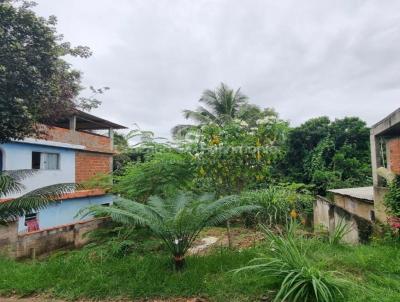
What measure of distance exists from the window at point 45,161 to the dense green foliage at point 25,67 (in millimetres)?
5661

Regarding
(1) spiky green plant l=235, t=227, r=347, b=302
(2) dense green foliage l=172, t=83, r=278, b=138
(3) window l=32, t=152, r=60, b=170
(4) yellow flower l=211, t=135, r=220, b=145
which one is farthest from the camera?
(2) dense green foliage l=172, t=83, r=278, b=138

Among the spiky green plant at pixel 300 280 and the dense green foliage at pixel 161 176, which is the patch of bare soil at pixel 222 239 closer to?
the dense green foliage at pixel 161 176

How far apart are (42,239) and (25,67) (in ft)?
14.6

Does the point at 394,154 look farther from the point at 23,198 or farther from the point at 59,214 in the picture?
the point at 59,214

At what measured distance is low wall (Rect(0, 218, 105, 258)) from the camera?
25.0ft

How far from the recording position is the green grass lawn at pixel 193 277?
3.81m

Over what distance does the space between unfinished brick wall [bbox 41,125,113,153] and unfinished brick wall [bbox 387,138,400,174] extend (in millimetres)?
11335

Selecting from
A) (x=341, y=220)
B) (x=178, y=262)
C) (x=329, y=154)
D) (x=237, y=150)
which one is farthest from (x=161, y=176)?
(x=329, y=154)

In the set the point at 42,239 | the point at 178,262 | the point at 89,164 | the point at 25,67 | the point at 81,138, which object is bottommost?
the point at 42,239

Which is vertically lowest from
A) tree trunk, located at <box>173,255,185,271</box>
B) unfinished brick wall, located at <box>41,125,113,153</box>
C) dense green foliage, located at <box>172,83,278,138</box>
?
tree trunk, located at <box>173,255,185,271</box>

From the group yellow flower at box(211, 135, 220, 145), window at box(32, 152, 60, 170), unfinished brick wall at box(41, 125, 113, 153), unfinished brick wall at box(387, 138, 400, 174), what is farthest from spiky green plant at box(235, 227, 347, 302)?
window at box(32, 152, 60, 170)

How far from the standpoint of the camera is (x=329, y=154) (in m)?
17.4

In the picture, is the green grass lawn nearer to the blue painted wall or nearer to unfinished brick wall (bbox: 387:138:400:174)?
unfinished brick wall (bbox: 387:138:400:174)

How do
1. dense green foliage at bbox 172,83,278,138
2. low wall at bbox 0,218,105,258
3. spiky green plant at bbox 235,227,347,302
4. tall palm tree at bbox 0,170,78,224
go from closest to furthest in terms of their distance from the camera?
spiky green plant at bbox 235,227,347,302 → tall palm tree at bbox 0,170,78,224 → low wall at bbox 0,218,105,258 → dense green foliage at bbox 172,83,278,138
